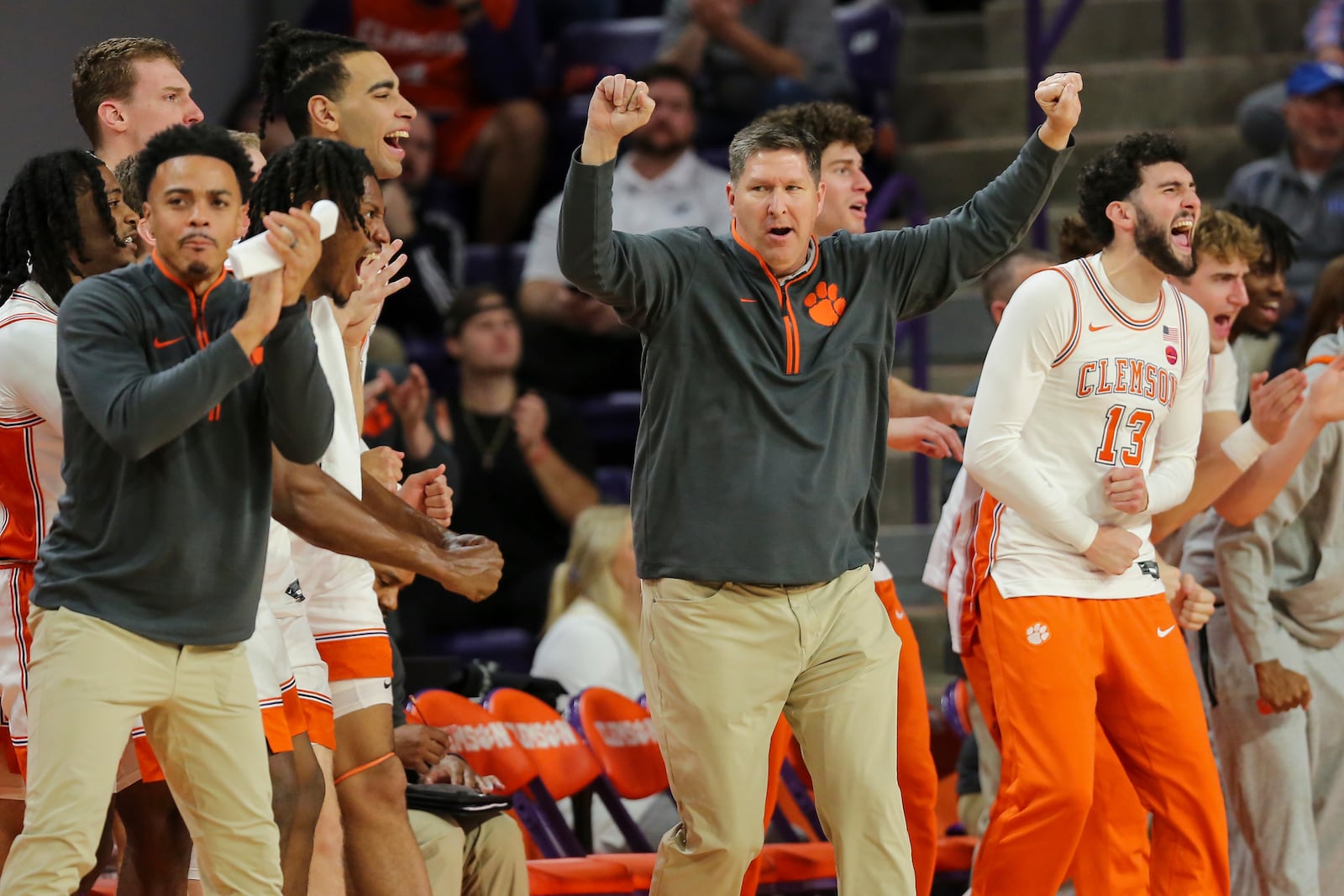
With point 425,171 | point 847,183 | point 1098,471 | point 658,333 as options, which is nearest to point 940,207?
point 425,171

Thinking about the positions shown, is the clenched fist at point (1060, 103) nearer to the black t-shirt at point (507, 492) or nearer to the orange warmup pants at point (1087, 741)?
the orange warmup pants at point (1087, 741)

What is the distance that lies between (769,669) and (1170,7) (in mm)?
6421

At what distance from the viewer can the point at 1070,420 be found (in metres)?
4.78

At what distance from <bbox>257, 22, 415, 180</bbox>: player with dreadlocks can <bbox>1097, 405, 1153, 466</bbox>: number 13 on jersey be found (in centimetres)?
199

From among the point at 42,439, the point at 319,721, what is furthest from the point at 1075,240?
the point at 42,439

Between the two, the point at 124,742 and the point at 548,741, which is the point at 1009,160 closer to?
the point at 548,741

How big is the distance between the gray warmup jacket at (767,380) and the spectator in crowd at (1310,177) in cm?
416

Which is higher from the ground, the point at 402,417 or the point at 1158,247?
the point at 1158,247

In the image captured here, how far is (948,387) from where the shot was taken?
8562mm

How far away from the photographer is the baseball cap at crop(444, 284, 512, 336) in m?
8.05

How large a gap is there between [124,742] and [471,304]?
4704 millimetres

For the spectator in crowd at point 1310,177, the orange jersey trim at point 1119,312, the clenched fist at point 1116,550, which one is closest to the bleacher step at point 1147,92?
the spectator in crowd at point 1310,177

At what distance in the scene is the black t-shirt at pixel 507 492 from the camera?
8.01 meters

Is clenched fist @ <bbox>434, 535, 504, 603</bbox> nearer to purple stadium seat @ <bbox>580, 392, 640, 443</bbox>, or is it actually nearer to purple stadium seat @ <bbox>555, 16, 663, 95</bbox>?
purple stadium seat @ <bbox>580, 392, 640, 443</bbox>
